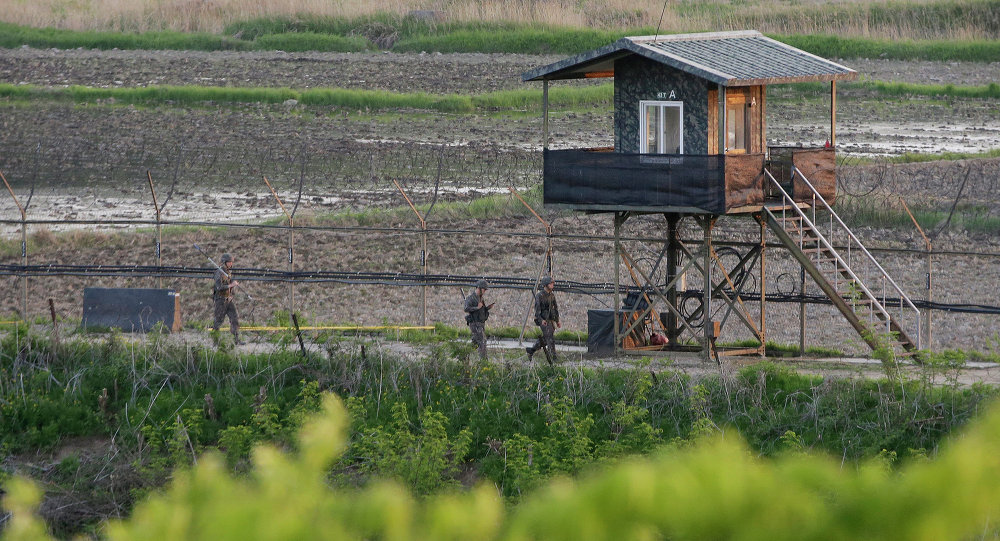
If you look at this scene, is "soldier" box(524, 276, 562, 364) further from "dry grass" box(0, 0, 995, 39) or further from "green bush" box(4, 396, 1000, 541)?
"dry grass" box(0, 0, 995, 39)

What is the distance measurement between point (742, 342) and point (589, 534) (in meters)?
21.0

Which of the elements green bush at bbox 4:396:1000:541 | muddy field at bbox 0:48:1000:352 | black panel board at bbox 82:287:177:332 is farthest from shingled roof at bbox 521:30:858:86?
green bush at bbox 4:396:1000:541

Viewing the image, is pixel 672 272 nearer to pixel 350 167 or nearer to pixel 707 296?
pixel 707 296

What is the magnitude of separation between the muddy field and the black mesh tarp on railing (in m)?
2.54

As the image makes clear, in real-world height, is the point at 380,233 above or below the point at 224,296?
above

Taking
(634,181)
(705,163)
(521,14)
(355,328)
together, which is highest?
(521,14)

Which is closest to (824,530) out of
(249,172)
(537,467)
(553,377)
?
(537,467)

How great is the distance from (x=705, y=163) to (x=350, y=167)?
1739cm

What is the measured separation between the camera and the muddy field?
91.5 ft

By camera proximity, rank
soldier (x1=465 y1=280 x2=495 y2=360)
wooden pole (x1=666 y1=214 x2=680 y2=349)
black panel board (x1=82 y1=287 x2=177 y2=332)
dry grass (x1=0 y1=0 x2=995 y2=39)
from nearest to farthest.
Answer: soldier (x1=465 y1=280 x2=495 y2=360), wooden pole (x1=666 y1=214 x2=680 y2=349), black panel board (x1=82 y1=287 x2=177 y2=332), dry grass (x1=0 y1=0 x2=995 y2=39)

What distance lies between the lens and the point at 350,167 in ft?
120

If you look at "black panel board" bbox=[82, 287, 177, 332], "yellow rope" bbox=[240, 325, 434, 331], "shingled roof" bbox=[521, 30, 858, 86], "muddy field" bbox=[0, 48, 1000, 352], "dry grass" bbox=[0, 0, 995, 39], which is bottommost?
"yellow rope" bbox=[240, 325, 434, 331]

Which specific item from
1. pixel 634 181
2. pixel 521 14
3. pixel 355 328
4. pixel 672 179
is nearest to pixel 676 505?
pixel 672 179

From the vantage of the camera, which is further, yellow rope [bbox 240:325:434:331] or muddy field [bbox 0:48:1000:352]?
muddy field [bbox 0:48:1000:352]
